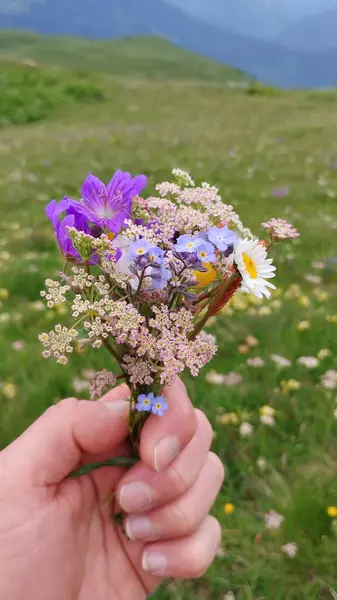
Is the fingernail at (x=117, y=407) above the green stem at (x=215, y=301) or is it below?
below

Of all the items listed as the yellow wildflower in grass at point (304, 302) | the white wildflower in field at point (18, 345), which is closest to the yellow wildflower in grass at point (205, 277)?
the white wildflower in field at point (18, 345)

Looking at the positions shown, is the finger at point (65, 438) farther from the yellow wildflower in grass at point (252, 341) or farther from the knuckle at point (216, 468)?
the yellow wildflower in grass at point (252, 341)

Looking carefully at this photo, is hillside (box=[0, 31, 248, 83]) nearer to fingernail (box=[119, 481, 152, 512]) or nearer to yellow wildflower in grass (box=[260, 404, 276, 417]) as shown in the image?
yellow wildflower in grass (box=[260, 404, 276, 417])

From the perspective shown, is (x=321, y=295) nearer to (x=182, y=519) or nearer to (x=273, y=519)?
(x=273, y=519)

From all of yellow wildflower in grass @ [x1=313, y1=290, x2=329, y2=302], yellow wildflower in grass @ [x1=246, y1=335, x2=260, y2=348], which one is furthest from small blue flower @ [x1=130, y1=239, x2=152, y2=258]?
yellow wildflower in grass @ [x1=313, y1=290, x2=329, y2=302]

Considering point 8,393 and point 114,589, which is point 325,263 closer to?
point 8,393

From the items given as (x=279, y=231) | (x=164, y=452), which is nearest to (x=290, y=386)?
(x=164, y=452)
